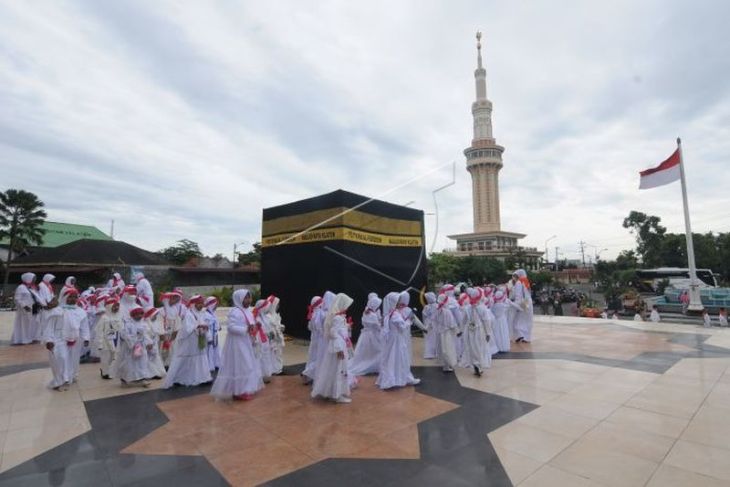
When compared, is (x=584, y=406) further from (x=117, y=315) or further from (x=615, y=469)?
(x=117, y=315)

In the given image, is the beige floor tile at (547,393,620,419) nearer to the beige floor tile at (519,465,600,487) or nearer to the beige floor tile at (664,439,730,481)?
the beige floor tile at (664,439,730,481)

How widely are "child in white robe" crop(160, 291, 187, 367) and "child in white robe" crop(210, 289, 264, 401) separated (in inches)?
106

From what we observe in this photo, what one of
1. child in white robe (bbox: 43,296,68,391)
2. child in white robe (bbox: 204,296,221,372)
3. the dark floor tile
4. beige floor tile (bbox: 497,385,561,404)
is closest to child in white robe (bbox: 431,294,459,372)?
beige floor tile (bbox: 497,385,561,404)

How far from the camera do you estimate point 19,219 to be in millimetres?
26562

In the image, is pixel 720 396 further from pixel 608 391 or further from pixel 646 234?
pixel 646 234

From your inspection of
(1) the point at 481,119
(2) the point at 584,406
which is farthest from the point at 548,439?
(1) the point at 481,119

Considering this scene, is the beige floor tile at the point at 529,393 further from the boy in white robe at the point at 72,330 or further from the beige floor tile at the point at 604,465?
the boy in white robe at the point at 72,330

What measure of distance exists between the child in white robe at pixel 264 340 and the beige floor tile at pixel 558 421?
172 inches

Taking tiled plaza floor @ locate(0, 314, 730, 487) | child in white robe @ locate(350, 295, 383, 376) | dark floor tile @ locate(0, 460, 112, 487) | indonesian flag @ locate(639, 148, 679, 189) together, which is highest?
indonesian flag @ locate(639, 148, 679, 189)

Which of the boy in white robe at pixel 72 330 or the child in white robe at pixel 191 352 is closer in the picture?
the boy in white robe at pixel 72 330

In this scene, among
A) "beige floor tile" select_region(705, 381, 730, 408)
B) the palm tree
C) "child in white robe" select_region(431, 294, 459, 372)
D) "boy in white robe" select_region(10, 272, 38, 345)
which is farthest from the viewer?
the palm tree

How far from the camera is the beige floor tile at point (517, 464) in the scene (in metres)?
3.75

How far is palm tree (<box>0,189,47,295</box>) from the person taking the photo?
85.9 ft

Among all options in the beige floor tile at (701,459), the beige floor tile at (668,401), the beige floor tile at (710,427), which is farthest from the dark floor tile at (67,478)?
the beige floor tile at (668,401)
